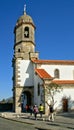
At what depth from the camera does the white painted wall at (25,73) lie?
165ft

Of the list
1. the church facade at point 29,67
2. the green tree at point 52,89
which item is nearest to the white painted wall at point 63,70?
the church facade at point 29,67

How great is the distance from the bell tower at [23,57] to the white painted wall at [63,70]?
2.96 metres

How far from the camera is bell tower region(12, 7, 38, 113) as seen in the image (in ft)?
164

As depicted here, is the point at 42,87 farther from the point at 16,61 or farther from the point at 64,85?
the point at 16,61

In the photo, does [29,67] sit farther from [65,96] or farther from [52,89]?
[65,96]

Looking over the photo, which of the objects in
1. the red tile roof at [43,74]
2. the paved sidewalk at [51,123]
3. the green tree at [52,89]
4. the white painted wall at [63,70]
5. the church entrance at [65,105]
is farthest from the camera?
the white painted wall at [63,70]

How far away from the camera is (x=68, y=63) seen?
169 feet

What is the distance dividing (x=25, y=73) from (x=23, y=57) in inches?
122

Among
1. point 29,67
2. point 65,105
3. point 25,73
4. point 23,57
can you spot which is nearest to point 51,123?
point 65,105

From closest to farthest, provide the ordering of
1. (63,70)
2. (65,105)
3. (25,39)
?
(65,105), (63,70), (25,39)

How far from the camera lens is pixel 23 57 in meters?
51.7

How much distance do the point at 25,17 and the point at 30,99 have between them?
1498cm

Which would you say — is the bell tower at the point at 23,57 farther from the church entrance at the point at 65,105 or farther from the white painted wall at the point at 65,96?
the church entrance at the point at 65,105

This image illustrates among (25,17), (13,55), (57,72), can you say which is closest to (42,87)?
(57,72)
